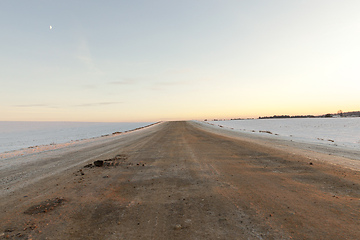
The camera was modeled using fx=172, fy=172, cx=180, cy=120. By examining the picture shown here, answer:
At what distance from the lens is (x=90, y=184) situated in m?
6.45

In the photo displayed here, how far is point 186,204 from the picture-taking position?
4.73 meters

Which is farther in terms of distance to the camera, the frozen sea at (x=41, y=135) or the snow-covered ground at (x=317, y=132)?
the frozen sea at (x=41, y=135)

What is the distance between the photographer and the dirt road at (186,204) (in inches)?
141

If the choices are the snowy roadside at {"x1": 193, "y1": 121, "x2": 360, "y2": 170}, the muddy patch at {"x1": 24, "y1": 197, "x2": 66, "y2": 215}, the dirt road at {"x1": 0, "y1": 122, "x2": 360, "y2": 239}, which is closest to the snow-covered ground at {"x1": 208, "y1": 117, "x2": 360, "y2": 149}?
the snowy roadside at {"x1": 193, "y1": 121, "x2": 360, "y2": 170}

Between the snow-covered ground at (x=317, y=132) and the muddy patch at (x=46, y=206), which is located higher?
the muddy patch at (x=46, y=206)

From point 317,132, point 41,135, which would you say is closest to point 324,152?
point 317,132

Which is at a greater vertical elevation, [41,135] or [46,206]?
[41,135]

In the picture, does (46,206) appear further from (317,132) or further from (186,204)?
(317,132)

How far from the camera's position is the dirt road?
359cm

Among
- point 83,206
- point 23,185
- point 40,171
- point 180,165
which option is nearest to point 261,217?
point 83,206

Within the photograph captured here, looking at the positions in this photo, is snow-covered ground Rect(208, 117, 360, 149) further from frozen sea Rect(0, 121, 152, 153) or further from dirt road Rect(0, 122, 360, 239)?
frozen sea Rect(0, 121, 152, 153)

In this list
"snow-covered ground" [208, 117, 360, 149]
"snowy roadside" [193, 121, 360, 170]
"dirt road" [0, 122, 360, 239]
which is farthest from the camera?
"snow-covered ground" [208, 117, 360, 149]

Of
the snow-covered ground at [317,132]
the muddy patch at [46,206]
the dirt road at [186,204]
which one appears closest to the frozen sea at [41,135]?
the dirt road at [186,204]

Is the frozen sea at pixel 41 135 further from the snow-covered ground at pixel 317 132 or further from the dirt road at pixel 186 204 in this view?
the snow-covered ground at pixel 317 132
